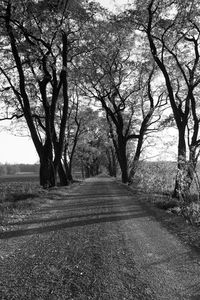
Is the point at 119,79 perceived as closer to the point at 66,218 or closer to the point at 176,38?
the point at 176,38

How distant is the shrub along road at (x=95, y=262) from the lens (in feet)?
13.1

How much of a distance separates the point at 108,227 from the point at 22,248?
2.70 meters

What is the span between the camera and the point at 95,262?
5.11 meters

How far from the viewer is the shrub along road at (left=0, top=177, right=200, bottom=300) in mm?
3986

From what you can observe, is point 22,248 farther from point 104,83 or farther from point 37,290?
point 104,83

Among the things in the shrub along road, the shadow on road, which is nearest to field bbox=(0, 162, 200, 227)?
the shadow on road

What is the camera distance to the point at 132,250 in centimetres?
585

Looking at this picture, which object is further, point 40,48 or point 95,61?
point 95,61

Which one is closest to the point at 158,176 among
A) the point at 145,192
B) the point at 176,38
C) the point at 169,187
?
the point at 145,192

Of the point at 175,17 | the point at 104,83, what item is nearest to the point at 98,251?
the point at 175,17

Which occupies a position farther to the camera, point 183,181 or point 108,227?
point 183,181

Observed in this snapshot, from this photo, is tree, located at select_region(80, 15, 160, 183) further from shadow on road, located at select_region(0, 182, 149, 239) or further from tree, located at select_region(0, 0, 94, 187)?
shadow on road, located at select_region(0, 182, 149, 239)

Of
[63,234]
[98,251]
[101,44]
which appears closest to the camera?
[98,251]

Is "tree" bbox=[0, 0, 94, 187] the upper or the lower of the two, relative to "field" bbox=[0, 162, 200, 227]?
upper
